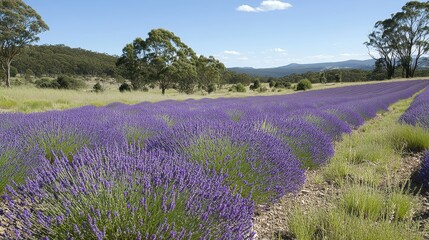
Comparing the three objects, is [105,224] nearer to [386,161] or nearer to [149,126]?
[149,126]

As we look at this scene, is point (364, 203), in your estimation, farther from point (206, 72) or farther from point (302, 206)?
point (206, 72)

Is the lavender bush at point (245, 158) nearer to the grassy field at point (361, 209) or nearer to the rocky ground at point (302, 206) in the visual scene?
the rocky ground at point (302, 206)

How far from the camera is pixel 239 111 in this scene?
313 inches

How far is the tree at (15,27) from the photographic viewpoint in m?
24.0

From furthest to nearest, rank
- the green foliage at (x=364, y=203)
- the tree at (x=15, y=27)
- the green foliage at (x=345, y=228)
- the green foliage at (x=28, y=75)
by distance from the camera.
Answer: the green foliage at (x=28, y=75)
the tree at (x=15, y=27)
the green foliage at (x=364, y=203)
the green foliage at (x=345, y=228)

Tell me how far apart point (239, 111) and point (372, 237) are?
620cm

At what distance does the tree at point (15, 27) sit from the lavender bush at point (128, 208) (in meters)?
26.7

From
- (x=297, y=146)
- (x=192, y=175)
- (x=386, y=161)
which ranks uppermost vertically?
(x=192, y=175)

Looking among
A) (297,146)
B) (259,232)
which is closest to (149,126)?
(297,146)

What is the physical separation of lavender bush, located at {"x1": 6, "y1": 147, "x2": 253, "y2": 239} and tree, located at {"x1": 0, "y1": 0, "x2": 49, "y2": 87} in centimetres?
2666

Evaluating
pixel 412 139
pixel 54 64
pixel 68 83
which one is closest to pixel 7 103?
pixel 412 139

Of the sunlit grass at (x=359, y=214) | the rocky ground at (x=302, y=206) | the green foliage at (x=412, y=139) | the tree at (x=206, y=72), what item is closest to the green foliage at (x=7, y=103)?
the rocky ground at (x=302, y=206)

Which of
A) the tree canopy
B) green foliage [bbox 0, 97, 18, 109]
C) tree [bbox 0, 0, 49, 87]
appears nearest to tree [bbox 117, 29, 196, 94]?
the tree canopy

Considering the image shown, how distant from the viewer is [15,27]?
80.4 feet
